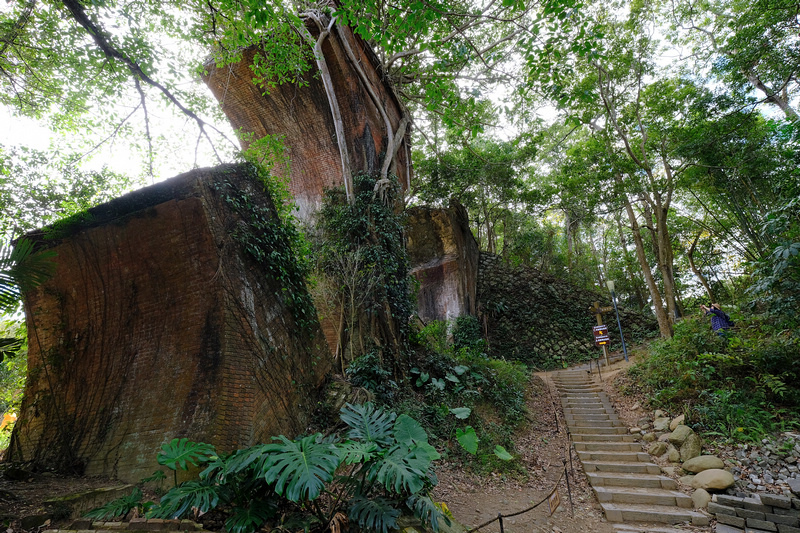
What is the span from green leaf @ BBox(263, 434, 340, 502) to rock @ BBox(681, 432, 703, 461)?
19.1ft

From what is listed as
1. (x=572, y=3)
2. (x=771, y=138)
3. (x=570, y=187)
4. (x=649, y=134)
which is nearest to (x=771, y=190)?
(x=771, y=138)

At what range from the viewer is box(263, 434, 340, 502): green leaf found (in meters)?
2.44

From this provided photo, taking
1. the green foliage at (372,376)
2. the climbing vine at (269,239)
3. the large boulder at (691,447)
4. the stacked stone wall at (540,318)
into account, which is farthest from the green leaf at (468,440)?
the stacked stone wall at (540,318)

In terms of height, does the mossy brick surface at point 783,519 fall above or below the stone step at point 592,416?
below

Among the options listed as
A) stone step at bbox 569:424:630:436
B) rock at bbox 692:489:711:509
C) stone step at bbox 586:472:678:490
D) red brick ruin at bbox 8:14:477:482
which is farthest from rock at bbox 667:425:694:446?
red brick ruin at bbox 8:14:477:482

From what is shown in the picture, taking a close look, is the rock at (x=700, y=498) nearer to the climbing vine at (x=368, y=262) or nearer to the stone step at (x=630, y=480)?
the stone step at (x=630, y=480)

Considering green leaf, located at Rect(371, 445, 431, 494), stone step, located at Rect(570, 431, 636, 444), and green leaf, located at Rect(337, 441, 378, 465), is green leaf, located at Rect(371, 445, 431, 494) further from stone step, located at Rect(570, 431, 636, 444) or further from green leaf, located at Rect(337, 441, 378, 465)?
stone step, located at Rect(570, 431, 636, 444)

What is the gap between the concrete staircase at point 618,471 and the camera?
4891mm

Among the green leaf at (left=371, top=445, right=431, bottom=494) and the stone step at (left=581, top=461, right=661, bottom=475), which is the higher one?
the green leaf at (left=371, top=445, right=431, bottom=494)

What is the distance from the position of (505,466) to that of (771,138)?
10509 millimetres

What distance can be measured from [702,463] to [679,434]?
2.20ft

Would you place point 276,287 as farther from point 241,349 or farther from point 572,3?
point 572,3

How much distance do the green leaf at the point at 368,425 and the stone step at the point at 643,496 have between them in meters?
3.77

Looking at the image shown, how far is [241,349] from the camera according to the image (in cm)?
439
